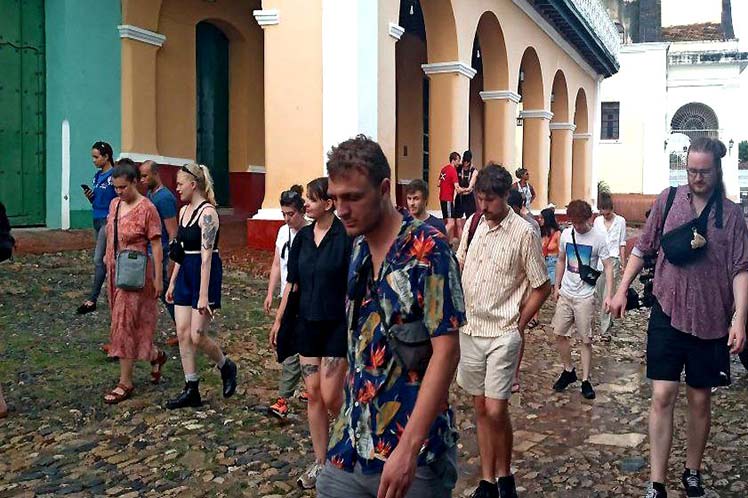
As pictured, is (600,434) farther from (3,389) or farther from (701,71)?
(701,71)

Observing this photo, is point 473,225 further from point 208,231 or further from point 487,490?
point 208,231

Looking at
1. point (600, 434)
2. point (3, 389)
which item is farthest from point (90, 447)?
point (600, 434)

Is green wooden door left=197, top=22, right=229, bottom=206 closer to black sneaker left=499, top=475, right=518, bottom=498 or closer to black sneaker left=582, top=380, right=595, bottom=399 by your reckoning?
black sneaker left=582, top=380, right=595, bottom=399

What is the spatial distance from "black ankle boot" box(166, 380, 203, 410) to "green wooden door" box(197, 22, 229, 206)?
33.6 ft

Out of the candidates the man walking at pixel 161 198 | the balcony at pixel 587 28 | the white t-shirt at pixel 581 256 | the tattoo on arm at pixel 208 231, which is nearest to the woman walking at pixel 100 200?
the man walking at pixel 161 198

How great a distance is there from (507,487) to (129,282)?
294 cm

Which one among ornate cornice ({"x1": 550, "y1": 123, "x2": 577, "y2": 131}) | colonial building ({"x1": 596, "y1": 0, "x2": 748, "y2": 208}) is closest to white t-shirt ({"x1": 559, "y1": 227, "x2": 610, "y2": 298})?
ornate cornice ({"x1": 550, "y1": 123, "x2": 577, "y2": 131})

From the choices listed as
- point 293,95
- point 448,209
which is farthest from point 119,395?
point 448,209

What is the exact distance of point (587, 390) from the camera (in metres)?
6.32

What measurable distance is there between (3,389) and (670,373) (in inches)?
177

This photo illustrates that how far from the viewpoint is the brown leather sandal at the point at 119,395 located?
5.55 metres

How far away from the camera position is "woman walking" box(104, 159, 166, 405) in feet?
18.4

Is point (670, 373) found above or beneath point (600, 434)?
above

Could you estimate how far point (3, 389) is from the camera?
579cm
